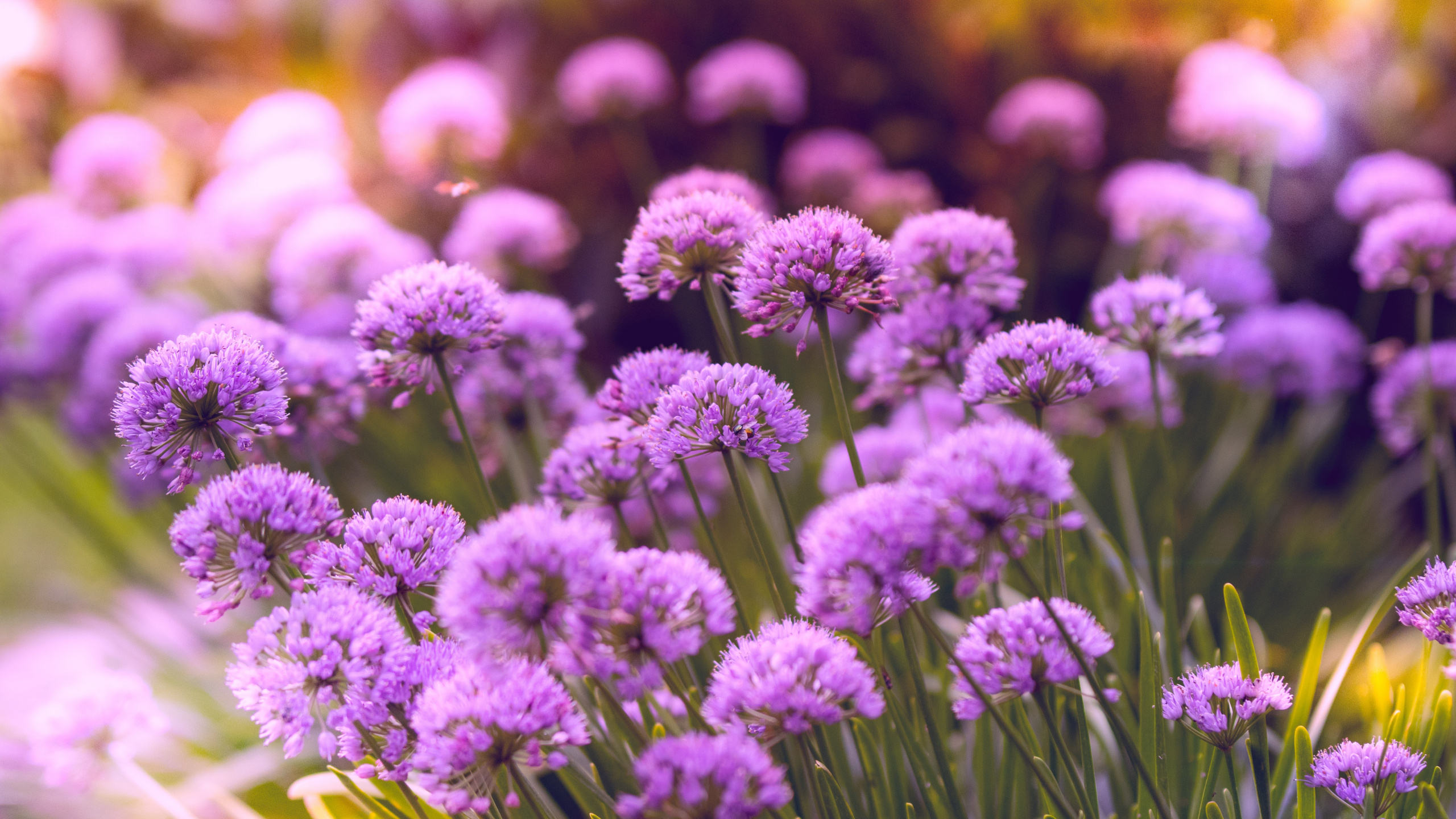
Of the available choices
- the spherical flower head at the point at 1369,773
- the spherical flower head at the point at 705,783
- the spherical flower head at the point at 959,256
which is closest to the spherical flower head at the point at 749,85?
the spherical flower head at the point at 959,256

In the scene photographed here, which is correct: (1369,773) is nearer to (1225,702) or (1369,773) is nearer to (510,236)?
(1225,702)

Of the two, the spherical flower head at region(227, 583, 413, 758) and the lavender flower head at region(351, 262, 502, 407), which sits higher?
the lavender flower head at region(351, 262, 502, 407)

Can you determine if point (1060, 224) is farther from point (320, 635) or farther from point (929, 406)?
point (320, 635)

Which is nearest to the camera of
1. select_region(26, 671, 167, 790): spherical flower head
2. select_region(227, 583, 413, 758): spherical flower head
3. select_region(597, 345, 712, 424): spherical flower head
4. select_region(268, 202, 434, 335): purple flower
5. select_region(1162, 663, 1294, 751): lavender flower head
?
select_region(227, 583, 413, 758): spherical flower head

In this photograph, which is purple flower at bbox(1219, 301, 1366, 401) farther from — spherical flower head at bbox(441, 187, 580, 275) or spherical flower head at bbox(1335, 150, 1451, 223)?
spherical flower head at bbox(441, 187, 580, 275)

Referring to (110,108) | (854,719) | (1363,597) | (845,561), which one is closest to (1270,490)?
(1363,597)

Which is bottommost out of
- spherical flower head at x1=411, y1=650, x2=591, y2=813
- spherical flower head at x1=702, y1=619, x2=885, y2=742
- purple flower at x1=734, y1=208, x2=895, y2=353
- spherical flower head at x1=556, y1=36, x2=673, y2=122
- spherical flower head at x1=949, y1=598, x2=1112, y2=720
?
spherical flower head at x1=949, y1=598, x2=1112, y2=720

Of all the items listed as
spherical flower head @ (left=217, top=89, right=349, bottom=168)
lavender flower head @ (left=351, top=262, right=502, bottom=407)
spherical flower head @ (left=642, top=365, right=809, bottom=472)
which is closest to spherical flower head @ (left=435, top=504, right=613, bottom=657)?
spherical flower head @ (left=642, top=365, right=809, bottom=472)
